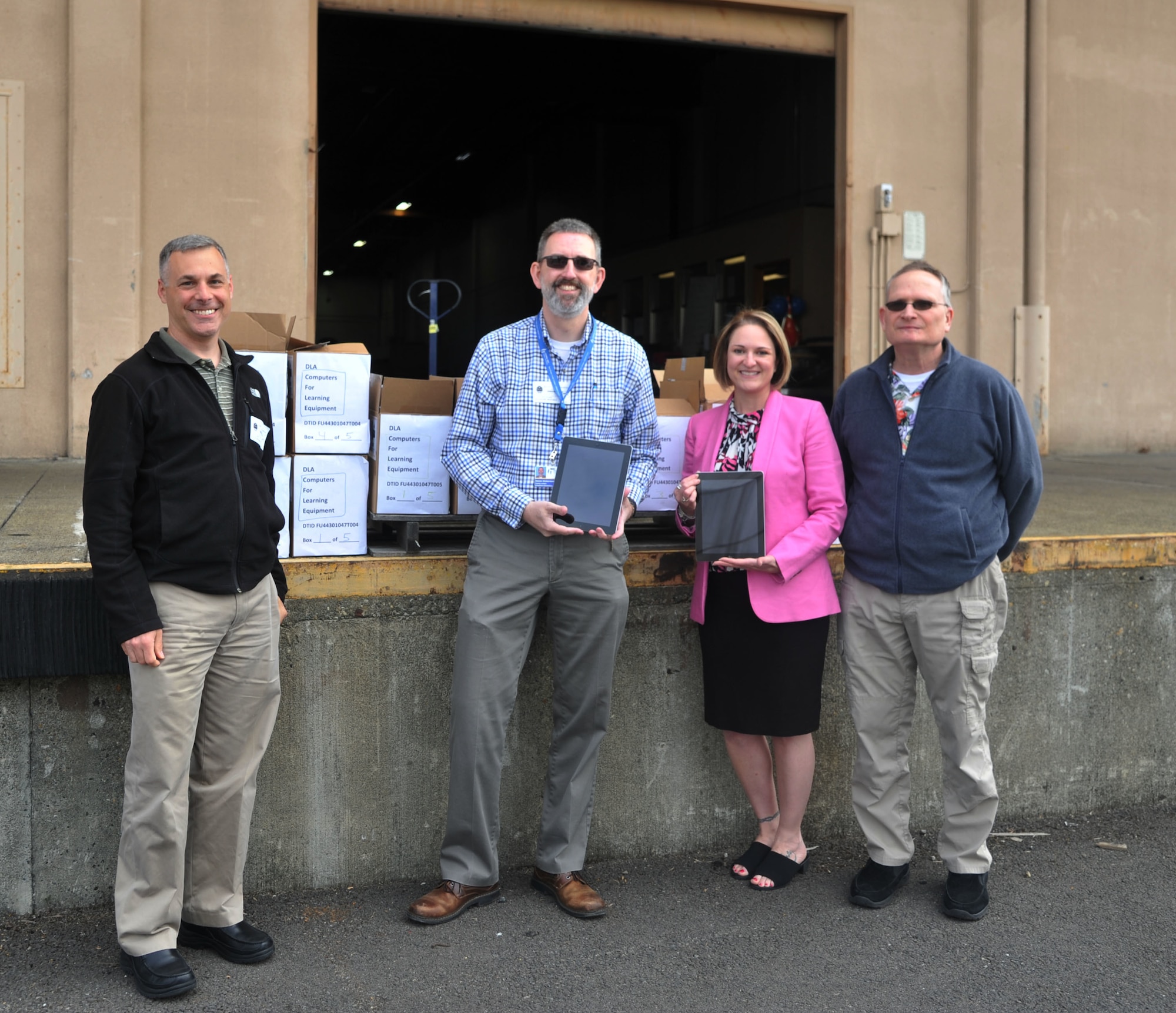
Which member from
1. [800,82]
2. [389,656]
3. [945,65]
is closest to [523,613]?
[389,656]

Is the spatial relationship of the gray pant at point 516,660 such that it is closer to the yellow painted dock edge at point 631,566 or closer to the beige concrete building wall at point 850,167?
the yellow painted dock edge at point 631,566

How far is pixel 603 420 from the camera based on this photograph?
369 cm

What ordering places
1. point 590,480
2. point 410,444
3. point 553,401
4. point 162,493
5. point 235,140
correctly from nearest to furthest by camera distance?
point 162,493 < point 590,480 < point 553,401 < point 410,444 < point 235,140

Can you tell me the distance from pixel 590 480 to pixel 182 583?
3.94 feet

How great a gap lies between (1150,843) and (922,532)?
6.09 ft

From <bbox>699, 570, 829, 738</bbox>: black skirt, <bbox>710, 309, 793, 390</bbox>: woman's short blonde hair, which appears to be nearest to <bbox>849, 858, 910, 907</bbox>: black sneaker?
<bbox>699, 570, 829, 738</bbox>: black skirt

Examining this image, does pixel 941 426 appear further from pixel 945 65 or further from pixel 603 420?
pixel 945 65

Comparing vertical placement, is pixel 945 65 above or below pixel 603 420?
above

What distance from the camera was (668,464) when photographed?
4.40 metres

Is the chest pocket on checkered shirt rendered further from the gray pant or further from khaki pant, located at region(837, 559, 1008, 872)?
khaki pant, located at region(837, 559, 1008, 872)

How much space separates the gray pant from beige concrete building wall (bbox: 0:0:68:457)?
5.82 m

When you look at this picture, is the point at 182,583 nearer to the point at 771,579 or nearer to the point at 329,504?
the point at 329,504

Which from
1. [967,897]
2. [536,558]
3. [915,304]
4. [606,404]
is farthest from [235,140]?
[967,897]

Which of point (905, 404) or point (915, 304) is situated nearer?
point (915, 304)
